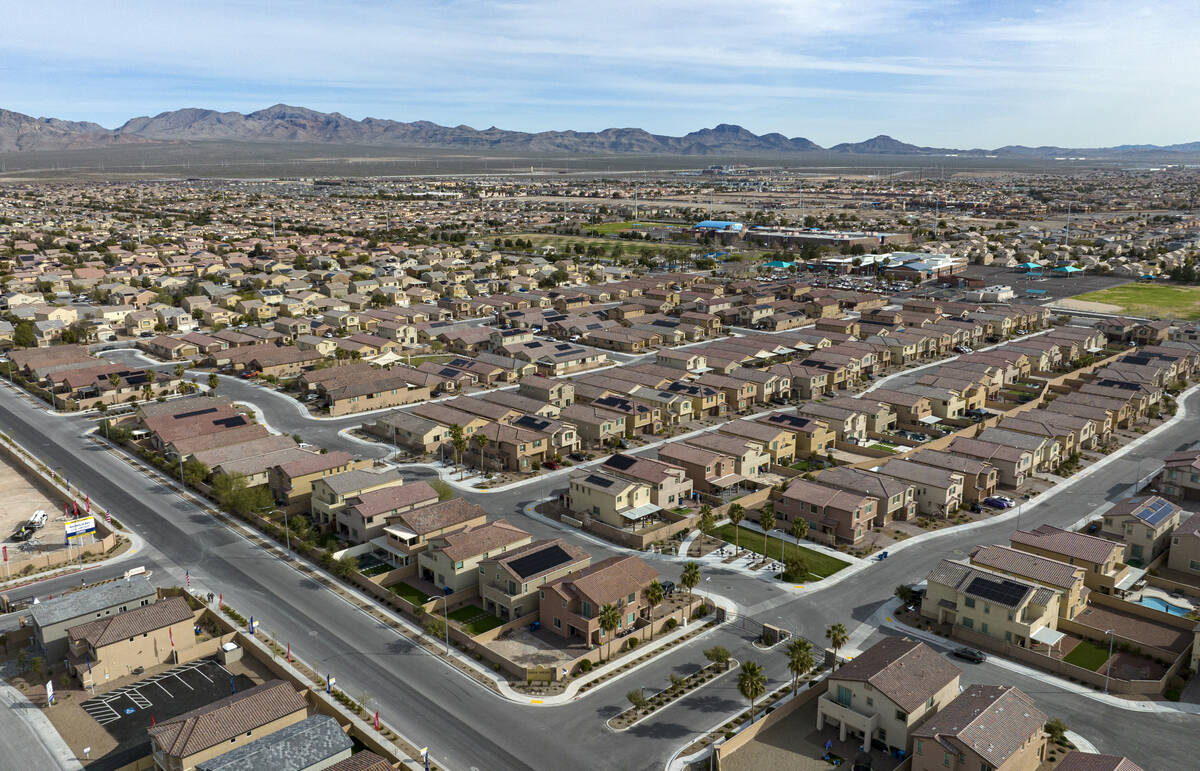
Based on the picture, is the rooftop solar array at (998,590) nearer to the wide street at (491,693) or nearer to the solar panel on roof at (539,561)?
the wide street at (491,693)

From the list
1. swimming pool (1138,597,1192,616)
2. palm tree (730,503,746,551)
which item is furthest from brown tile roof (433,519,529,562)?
swimming pool (1138,597,1192,616)

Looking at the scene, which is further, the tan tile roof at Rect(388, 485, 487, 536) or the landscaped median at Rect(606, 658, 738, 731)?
the tan tile roof at Rect(388, 485, 487, 536)

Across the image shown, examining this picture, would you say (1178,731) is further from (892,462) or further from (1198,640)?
(892,462)

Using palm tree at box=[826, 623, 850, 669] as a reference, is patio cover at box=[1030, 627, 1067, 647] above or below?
below

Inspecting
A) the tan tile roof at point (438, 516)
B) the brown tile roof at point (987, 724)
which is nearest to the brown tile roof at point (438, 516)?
the tan tile roof at point (438, 516)

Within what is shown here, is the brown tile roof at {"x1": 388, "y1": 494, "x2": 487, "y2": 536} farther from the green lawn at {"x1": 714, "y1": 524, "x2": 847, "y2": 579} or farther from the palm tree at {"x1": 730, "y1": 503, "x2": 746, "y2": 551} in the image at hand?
the palm tree at {"x1": 730, "y1": 503, "x2": 746, "y2": 551}

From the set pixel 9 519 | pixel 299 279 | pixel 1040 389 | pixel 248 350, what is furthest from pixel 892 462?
pixel 299 279

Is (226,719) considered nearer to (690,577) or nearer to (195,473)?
(690,577)
